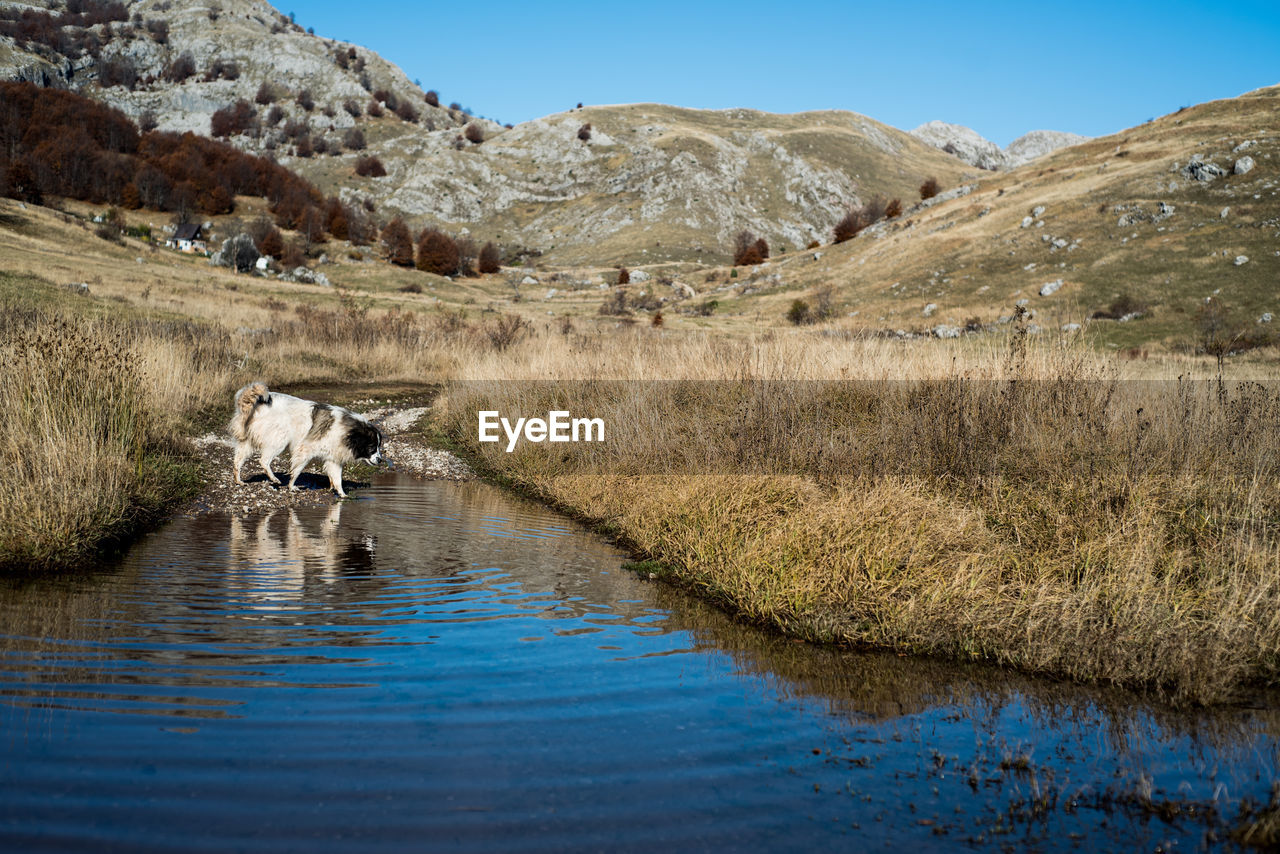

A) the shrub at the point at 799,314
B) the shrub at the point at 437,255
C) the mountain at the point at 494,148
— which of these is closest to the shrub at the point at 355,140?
the mountain at the point at 494,148

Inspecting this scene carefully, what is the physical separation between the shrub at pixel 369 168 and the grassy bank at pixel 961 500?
5371 inches

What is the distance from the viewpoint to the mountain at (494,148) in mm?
128125

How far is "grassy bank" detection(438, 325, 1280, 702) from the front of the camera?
5984mm

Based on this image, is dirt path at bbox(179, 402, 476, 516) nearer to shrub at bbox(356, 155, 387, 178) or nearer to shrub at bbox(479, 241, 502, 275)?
shrub at bbox(479, 241, 502, 275)

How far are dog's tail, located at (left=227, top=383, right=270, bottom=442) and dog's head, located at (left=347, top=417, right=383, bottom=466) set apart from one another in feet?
4.35

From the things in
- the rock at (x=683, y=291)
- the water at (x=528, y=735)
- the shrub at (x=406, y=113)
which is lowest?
the water at (x=528, y=735)

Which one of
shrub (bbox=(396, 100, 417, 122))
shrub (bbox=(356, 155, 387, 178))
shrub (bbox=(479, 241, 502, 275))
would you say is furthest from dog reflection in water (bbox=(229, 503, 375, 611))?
shrub (bbox=(396, 100, 417, 122))

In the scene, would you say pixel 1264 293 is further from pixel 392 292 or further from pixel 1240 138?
pixel 392 292

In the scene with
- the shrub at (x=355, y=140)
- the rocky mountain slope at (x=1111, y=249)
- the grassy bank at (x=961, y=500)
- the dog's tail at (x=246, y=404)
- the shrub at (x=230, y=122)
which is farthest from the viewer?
the shrub at (x=355, y=140)

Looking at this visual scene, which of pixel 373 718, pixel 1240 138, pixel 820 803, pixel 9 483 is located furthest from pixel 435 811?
pixel 1240 138

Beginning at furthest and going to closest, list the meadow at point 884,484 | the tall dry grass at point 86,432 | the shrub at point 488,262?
the shrub at point 488,262 < the tall dry grass at point 86,432 < the meadow at point 884,484

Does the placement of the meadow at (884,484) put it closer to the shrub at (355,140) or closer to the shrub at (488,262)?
the shrub at (488,262)

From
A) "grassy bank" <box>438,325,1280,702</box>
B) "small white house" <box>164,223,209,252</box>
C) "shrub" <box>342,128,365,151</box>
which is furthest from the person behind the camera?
"shrub" <box>342,128,365,151</box>

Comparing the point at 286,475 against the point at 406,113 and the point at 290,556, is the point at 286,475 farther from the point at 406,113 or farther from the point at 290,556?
the point at 406,113
